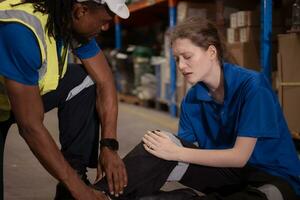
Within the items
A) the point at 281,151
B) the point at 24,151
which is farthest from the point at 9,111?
the point at 24,151

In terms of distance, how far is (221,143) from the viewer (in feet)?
6.69

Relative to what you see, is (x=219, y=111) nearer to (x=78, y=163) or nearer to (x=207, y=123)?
(x=207, y=123)

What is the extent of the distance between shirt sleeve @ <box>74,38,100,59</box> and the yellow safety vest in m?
0.20

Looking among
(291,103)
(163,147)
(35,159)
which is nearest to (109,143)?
(163,147)

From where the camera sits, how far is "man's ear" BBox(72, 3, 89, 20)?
5.70ft

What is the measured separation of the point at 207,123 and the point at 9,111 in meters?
0.75

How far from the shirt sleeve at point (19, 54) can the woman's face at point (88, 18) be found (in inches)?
7.0

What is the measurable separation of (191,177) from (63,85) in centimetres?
61

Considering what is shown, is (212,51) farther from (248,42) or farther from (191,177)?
(248,42)

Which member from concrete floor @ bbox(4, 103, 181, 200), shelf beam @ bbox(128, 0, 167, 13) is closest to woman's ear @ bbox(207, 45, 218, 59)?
concrete floor @ bbox(4, 103, 181, 200)

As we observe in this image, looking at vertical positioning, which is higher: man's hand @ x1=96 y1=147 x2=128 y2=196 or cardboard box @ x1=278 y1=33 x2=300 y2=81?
cardboard box @ x1=278 y1=33 x2=300 y2=81

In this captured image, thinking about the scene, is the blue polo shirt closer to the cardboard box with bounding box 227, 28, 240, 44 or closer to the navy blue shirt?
the navy blue shirt

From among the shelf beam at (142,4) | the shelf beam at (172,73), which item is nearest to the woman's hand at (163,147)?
the shelf beam at (172,73)

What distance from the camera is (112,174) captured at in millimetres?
1937
